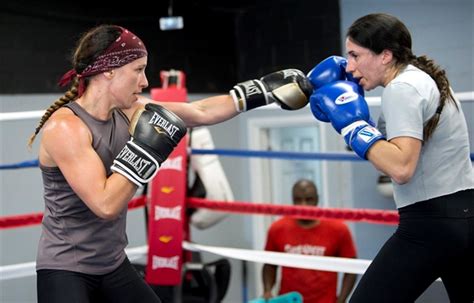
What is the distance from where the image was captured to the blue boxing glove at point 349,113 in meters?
1.76

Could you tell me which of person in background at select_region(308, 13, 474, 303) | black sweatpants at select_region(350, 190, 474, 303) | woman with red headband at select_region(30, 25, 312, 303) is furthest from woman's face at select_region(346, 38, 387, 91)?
woman with red headband at select_region(30, 25, 312, 303)

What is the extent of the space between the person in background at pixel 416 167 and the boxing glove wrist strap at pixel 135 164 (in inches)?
17.0

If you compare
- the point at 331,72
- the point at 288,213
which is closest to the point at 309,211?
the point at 288,213

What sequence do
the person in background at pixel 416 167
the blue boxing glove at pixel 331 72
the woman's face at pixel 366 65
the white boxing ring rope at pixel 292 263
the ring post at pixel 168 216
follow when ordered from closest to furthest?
the person in background at pixel 416 167
the woman's face at pixel 366 65
the blue boxing glove at pixel 331 72
the white boxing ring rope at pixel 292 263
the ring post at pixel 168 216

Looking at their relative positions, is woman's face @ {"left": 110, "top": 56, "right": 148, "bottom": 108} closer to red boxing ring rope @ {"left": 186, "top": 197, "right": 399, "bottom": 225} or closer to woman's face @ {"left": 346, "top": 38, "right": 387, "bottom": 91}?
woman's face @ {"left": 346, "top": 38, "right": 387, "bottom": 91}

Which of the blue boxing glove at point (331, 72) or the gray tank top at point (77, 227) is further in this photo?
the blue boxing glove at point (331, 72)

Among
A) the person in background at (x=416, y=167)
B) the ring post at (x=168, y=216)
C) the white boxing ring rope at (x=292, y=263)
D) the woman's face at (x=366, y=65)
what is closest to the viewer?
the person in background at (x=416, y=167)

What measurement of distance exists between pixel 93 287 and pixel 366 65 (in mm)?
776

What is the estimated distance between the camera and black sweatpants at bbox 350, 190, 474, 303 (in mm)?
1739

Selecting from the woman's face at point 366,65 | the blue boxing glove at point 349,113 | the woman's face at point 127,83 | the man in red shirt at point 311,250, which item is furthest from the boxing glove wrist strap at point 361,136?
the man in red shirt at point 311,250

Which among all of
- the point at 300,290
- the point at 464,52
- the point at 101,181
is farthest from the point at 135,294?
the point at 464,52

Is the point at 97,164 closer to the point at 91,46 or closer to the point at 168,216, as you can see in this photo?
the point at 91,46

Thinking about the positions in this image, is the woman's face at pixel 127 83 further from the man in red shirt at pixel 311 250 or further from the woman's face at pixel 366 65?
the man in red shirt at pixel 311 250

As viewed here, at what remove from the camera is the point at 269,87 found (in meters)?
2.18
